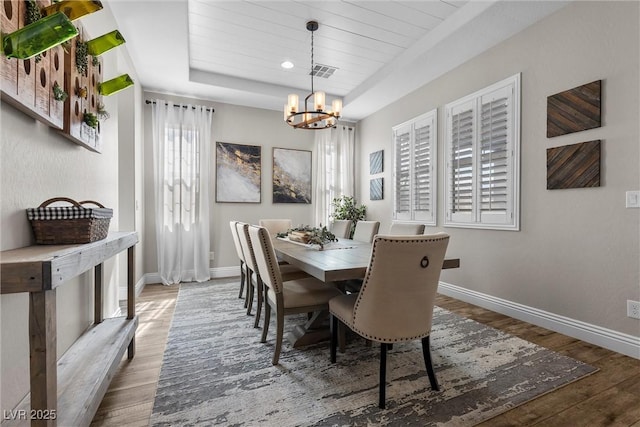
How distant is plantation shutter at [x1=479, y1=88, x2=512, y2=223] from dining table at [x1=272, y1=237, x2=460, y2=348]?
1.22 meters

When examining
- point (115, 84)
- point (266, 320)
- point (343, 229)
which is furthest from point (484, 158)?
point (115, 84)

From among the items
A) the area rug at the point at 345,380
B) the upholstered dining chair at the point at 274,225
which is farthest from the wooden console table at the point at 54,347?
the upholstered dining chair at the point at 274,225

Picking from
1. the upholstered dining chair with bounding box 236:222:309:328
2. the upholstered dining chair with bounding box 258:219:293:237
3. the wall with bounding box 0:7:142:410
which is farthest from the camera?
the upholstered dining chair with bounding box 258:219:293:237

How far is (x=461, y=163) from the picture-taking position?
3477 mm

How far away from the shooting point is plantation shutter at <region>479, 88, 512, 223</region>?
2.97 meters

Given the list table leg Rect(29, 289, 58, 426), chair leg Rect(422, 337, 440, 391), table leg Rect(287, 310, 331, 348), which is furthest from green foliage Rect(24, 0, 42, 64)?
chair leg Rect(422, 337, 440, 391)

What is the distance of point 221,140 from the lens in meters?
4.61

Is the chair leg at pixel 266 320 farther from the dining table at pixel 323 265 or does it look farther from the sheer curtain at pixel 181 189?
the sheer curtain at pixel 181 189

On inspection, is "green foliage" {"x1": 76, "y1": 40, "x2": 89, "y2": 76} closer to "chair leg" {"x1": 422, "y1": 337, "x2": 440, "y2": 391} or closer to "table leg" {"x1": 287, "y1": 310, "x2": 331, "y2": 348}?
"table leg" {"x1": 287, "y1": 310, "x2": 331, "y2": 348}

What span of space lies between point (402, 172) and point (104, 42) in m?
3.71

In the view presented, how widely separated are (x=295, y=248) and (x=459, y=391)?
5.00 feet

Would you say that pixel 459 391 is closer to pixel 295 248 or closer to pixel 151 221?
pixel 295 248

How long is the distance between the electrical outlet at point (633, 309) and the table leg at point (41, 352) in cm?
330

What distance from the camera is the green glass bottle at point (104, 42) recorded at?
1.81 m
